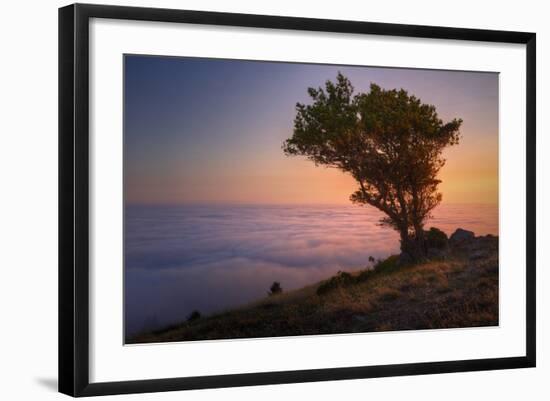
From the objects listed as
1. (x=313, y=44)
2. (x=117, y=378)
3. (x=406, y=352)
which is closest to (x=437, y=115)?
(x=313, y=44)

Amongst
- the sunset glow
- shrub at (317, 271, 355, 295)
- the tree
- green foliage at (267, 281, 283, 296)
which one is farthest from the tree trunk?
green foliage at (267, 281, 283, 296)

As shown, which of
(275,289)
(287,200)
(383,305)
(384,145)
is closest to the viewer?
(275,289)

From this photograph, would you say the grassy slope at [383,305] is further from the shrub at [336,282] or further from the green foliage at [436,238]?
the green foliage at [436,238]

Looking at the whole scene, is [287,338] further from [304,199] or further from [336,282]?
[304,199]

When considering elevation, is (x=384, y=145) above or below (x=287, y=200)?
above

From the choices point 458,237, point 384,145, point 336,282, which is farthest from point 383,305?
point 384,145

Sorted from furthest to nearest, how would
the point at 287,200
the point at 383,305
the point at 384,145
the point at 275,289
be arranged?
the point at 384,145
the point at 383,305
the point at 287,200
the point at 275,289

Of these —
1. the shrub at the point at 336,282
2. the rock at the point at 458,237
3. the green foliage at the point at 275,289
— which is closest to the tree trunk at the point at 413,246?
the rock at the point at 458,237
